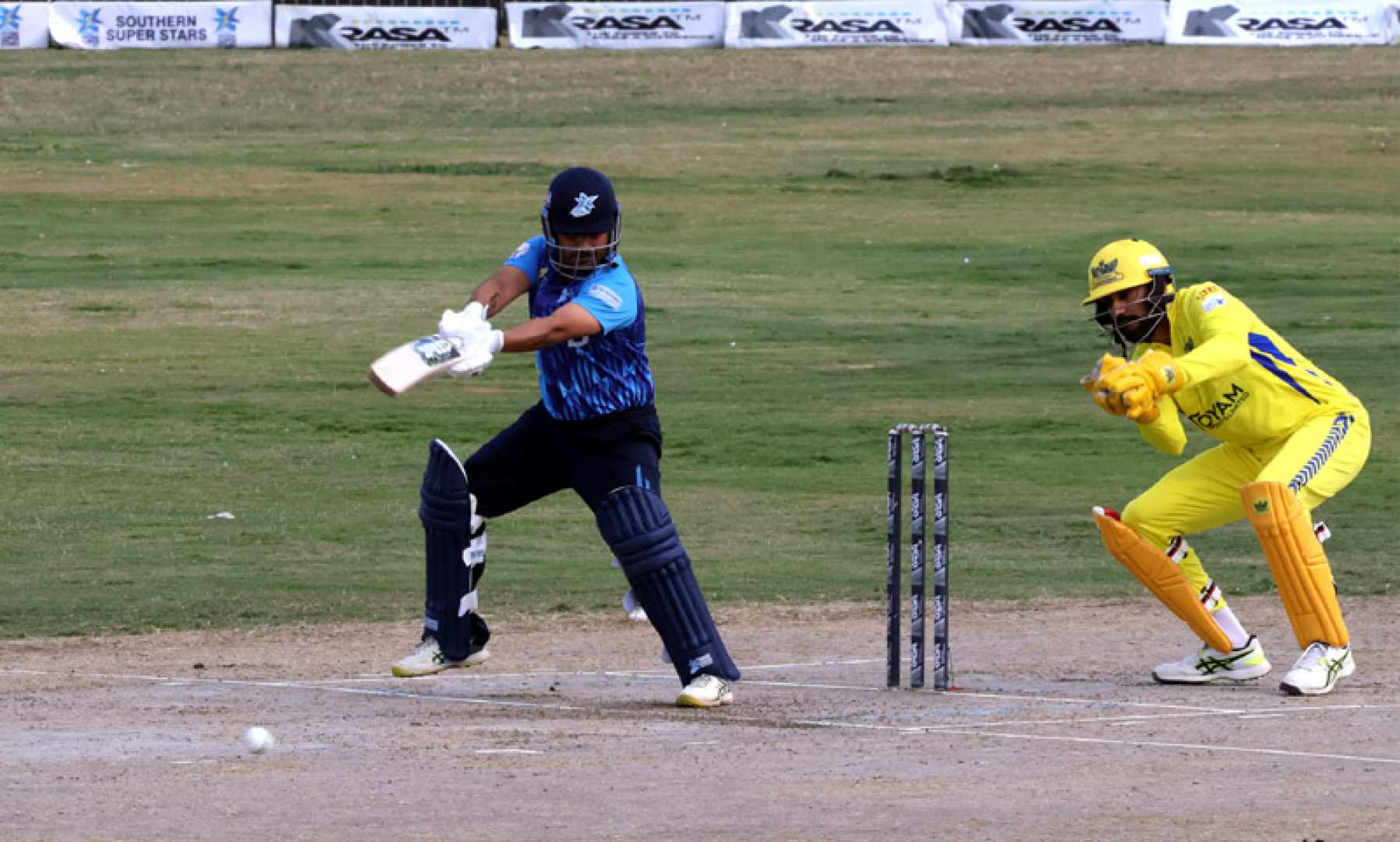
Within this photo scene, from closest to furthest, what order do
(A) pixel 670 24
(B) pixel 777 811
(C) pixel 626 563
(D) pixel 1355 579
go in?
(B) pixel 777 811 → (C) pixel 626 563 → (D) pixel 1355 579 → (A) pixel 670 24

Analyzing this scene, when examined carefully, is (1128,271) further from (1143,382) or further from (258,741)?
(258,741)

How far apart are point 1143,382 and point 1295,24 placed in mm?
37628

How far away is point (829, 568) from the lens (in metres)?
14.5

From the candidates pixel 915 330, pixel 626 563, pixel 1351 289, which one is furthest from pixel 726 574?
pixel 1351 289

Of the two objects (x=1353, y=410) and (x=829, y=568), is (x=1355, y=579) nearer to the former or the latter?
(x=829, y=568)

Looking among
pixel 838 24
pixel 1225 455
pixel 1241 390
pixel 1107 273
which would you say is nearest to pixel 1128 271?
pixel 1107 273

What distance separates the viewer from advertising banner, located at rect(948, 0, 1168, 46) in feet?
151

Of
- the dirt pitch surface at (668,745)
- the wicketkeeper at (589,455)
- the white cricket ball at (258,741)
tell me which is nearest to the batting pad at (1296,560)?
the dirt pitch surface at (668,745)

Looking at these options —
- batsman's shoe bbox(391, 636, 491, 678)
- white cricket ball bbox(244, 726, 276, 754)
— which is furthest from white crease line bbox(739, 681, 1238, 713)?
white cricket ball bbox(244, 726, 276, 754)

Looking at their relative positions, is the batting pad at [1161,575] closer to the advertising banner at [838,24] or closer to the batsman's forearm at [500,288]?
the batsman's forearm at [500,288]

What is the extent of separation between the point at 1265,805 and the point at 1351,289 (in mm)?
21109

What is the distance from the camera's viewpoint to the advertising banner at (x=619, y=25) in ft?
150

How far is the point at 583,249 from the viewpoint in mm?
9484

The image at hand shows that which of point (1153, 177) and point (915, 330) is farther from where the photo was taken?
point (1153, 177)
